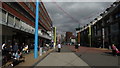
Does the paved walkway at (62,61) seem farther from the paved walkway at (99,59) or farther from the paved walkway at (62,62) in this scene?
the paved walkway at (99,59)

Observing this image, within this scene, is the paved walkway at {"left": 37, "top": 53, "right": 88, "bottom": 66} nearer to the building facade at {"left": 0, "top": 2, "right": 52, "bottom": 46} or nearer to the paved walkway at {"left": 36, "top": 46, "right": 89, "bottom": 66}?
the paved walkway at {"left": 36, "top": 46, "right": 89, "bottom": 66}

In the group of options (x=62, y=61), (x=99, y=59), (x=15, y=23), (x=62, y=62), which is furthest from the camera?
(x=15, y=23)

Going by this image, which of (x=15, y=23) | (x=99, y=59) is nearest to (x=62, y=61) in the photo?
(x=99, y=59)

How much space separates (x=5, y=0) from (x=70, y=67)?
13.0 meters

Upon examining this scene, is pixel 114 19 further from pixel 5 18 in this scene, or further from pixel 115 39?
pixel 5 18

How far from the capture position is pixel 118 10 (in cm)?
4516

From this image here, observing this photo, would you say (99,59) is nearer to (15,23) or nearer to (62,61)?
(62,61)

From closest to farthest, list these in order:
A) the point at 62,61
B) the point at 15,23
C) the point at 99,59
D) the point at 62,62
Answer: the point at 62,62, the point at 62,61, the point at 99,59, the point at 15,23

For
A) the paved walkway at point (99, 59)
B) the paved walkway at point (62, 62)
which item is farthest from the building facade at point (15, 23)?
the paved walkway at point (99, 59)

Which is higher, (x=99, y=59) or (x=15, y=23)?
(x=15, y=23)

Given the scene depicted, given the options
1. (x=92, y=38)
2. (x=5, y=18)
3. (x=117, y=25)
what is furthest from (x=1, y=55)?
(x=92, y=38)

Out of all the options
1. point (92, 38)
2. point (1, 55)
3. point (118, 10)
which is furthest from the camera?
point (92, 38)

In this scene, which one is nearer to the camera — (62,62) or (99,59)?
(62,62)

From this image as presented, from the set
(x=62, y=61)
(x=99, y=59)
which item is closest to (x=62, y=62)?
(x=62, y=61)
